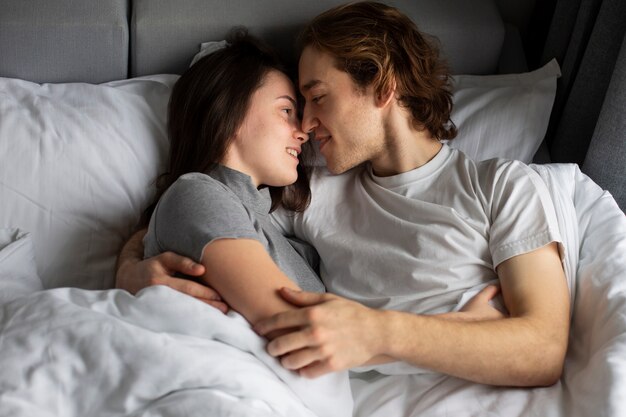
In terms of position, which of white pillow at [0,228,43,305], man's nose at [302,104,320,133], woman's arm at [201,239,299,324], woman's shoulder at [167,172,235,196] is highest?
man's nose at [302,104,320,133]

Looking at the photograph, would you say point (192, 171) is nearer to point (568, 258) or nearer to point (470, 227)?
point (470, 227)

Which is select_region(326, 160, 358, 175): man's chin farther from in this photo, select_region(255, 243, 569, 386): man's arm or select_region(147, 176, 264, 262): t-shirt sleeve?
select_region(255, 243, 569, 386): man's arm

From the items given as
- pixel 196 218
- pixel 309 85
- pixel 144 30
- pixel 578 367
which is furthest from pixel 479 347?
pixel 144 30

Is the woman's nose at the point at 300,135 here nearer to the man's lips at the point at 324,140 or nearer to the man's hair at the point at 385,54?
the man's lips at the point at 324,140

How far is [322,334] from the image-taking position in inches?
48.4

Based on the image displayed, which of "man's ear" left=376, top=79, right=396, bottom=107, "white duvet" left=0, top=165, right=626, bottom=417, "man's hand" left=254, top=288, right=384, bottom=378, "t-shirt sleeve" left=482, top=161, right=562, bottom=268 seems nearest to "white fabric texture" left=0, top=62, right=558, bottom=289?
"white duvet" left=0, top=165, right=626, bottom=417

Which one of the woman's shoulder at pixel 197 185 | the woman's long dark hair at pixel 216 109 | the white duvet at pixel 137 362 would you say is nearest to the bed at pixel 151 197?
the white duvet at pixel 137 362

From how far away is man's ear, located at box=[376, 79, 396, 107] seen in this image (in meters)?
1.63

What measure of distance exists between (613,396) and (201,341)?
661 millimetres

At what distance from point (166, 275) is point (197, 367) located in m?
0.24

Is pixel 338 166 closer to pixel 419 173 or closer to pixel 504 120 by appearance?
pixel 419 173

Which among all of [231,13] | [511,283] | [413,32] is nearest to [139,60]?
[231,13]

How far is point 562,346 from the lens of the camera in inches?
53.8

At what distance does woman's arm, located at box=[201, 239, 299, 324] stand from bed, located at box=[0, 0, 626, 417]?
4 centimetres
